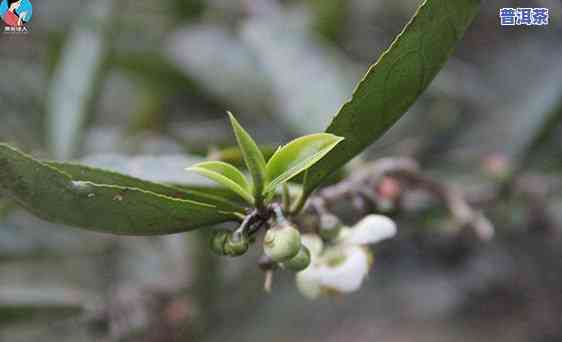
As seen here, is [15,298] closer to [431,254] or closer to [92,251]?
[92,251]

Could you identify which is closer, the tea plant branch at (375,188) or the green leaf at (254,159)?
the green leaf at (254,159)

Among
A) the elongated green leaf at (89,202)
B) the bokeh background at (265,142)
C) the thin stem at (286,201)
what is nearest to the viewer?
the elongated green leaf at (89,202)

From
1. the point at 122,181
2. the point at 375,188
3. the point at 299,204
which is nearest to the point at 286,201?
the point at 299,204

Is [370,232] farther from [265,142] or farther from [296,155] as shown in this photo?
[265,142]

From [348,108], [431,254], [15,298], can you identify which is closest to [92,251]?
[15,298]

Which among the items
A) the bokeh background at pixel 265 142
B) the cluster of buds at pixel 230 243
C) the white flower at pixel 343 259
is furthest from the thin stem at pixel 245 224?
the bokeh background at pixel 265 142

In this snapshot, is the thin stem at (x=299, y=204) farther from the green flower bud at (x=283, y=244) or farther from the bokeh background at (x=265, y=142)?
the bokeh background at (x=265, y=142)

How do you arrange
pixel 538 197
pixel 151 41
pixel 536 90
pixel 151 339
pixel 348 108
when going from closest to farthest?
pixel 348 108, pixel 538 197, pixel 151 339, pixel 536 90, pixel 151 41
